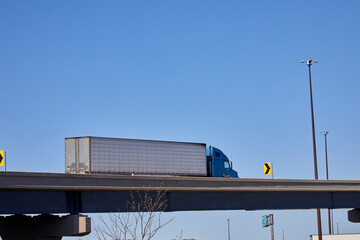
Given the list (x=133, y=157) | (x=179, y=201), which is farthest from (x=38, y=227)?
(x=179, y=201)

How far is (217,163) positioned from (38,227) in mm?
18422

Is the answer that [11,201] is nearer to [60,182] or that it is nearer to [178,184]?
[60,182]

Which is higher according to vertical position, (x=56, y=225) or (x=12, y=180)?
(x=12, y=180)

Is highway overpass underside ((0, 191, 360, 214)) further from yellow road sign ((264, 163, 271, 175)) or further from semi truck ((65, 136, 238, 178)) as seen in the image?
yellow road sign ((264, 163, 271, 175))

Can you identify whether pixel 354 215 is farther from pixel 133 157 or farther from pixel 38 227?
pixel 38 227

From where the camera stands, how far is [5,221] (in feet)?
129

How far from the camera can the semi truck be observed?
1665 inches

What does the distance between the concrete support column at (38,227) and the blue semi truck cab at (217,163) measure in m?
16.6

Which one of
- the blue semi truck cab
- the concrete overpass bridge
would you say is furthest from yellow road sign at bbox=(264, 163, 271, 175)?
the concrete overpass bridge

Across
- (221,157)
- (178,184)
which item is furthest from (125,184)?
(221,157)

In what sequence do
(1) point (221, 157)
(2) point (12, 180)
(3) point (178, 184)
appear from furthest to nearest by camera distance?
(1) point (221, 157) → (3) point (178, 184) → (2) point (12, 180)

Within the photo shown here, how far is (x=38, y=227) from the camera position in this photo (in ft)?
128

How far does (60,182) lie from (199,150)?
15.6 meters

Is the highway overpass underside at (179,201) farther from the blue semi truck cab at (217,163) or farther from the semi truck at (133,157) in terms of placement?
the blue semi truck cab at (217,163)
